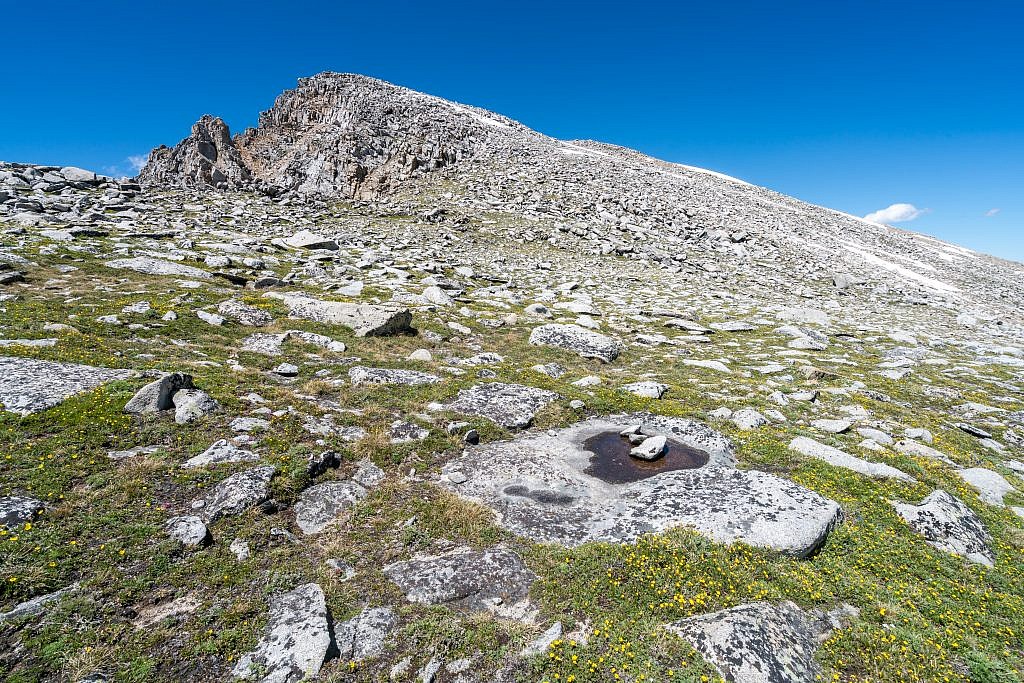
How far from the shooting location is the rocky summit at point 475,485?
5781 millimetres

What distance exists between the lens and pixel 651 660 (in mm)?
5652

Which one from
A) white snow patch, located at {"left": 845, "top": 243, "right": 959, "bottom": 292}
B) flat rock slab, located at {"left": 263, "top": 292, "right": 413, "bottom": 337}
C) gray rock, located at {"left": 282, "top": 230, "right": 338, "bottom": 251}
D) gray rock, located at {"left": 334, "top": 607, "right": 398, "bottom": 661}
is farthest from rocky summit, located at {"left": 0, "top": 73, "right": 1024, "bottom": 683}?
white snow patch, located at {"left": 845, "top": 243, "right": 959, "bottom": 292}

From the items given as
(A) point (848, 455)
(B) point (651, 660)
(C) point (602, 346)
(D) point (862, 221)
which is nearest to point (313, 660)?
(B) point (651, 660)

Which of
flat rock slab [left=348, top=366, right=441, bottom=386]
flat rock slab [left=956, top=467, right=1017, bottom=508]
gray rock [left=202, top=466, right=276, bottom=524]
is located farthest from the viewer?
flat rock slab [left=348, top=366, right=441, bottom=386]

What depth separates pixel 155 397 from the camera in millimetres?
10008

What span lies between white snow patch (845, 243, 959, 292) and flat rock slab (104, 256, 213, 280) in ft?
190

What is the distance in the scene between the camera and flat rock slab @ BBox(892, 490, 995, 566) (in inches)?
312

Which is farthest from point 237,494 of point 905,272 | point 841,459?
point 905,272

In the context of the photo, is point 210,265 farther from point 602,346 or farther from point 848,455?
point 848,455

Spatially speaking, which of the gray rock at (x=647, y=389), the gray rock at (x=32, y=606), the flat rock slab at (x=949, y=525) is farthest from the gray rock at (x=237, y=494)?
the flat rock slab at (x=949, y=525)

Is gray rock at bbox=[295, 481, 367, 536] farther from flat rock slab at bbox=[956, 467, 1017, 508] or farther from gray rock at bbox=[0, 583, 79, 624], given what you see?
flat rock slab at bbox=[956, 467, 1017, 508]

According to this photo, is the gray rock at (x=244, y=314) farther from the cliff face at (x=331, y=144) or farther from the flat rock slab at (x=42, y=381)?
the cliff face at (x=331, y=144)

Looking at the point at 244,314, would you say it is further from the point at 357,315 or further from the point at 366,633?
the point at 366,633

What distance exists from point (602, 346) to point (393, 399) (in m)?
9.52
